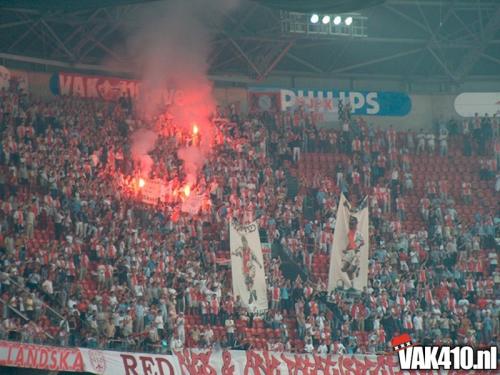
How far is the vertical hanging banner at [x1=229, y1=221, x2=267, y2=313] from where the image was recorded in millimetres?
38000

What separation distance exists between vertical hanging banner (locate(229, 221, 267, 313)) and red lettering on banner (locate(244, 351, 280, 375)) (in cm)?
413

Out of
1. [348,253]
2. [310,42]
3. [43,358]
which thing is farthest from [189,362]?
[310,42]

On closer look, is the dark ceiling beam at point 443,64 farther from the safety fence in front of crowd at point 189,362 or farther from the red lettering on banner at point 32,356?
the red lettering on banner at point 32,356

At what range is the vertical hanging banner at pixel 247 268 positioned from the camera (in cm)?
3800

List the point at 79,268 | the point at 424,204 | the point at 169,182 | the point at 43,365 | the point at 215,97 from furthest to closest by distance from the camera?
the point at 215,97 → the point at 424,204 → the point at 169,182 → the point at 79,268 → the point at 43,365

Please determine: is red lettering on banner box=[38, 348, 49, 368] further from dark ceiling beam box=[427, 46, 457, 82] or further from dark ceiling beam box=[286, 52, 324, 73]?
dark ceiling beam box=[427, 46, 457, 82]

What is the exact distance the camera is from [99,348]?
32969 millimetres

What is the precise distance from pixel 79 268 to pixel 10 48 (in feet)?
37.2

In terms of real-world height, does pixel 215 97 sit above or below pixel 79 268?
above

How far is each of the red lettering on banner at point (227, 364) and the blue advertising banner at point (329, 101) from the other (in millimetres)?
17157

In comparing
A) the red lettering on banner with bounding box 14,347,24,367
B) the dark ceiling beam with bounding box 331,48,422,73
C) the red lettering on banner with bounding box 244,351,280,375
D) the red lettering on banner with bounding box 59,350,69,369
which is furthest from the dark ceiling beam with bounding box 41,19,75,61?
the red lettering on banner with bounding box 244,351,280,375

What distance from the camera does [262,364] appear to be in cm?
3391

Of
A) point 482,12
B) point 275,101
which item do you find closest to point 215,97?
point 275,101

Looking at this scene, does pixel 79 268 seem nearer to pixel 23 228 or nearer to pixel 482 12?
pixel 23 228
